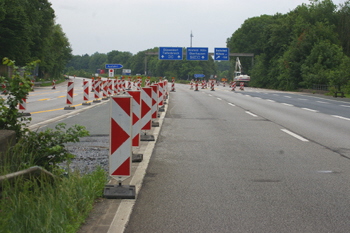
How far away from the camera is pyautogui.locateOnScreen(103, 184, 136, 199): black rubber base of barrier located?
19.3 ft

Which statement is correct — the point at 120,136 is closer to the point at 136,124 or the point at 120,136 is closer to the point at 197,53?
the point at 136,124

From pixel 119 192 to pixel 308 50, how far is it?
188ft

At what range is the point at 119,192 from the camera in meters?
5.95

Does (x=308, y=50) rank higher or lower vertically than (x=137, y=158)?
higher

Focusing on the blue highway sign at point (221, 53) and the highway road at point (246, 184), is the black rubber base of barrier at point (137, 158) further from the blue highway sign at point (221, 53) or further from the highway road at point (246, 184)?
the blue highway sign at point (221, 53)

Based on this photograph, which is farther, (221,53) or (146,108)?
(221,53)

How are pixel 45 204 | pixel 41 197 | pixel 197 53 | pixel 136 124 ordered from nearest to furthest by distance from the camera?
pixel 45 204 → pixel 41 197 → pixel 136 124 → pixel 197 53

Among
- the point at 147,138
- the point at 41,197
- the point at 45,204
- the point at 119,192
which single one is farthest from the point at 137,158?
the point at 45,204

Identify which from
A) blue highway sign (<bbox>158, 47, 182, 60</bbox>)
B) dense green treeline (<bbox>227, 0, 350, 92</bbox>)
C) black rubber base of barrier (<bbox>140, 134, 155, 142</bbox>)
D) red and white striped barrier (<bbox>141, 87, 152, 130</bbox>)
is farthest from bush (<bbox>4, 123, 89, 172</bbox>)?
blue highway sign (<bbox>158, 47, 182, 60</bbox>)

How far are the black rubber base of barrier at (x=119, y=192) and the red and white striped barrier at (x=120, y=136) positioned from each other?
12cm

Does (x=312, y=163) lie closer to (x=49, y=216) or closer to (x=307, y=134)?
(x=307, y=134)

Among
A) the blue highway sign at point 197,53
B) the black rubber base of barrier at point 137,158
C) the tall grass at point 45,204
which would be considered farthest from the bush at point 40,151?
the blue highway sign at point 197,53

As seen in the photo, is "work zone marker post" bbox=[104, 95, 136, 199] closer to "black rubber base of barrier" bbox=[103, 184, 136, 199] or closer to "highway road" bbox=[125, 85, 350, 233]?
"black rubber base of barrier" bbox=[103, 184, 136, 199]

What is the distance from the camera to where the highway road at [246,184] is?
4.99m
